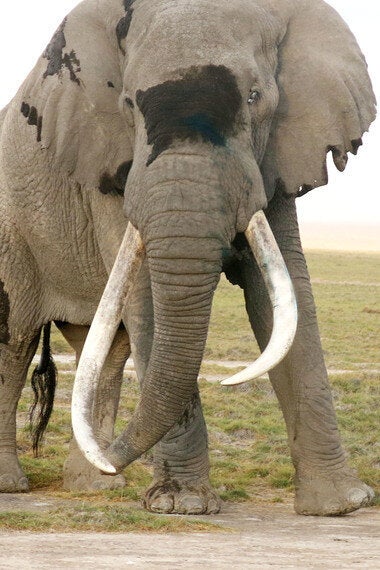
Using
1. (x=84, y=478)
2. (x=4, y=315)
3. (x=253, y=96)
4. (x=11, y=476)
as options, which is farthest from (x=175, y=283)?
(x=4, y=315)

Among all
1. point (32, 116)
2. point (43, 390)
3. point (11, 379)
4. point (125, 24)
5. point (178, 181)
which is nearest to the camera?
point (178, 181)

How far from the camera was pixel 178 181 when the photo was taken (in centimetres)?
603

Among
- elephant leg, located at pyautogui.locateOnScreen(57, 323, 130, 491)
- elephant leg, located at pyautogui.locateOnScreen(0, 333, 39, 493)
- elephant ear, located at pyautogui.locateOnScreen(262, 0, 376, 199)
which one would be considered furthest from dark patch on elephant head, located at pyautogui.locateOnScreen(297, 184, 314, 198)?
elephant leg, located at pyautogui.locateOnScreen(0, 333, 39, 493)

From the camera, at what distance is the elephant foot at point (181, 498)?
6922mm

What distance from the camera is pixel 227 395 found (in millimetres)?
12148

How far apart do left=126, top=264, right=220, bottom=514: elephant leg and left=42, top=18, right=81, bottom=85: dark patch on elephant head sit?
1035 mm

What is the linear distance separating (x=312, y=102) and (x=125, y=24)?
0.95 meters

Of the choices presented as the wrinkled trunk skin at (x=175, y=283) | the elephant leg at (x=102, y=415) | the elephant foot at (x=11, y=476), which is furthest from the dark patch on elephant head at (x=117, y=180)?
the elephant foot at (x=11, y=476)

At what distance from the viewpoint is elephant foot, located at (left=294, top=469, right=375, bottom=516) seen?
7.06m

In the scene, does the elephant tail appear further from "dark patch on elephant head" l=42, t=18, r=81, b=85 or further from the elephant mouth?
the elephant mouth

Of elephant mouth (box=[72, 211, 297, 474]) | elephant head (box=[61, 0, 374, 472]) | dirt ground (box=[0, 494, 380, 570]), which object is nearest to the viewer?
dirt ground (box=[0, 494, 380, 570])

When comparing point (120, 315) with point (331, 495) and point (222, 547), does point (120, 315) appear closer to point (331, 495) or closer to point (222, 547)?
point (222, 547)

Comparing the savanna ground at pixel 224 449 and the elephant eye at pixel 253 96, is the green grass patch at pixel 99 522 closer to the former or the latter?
the savanna ground at pixel 224 449

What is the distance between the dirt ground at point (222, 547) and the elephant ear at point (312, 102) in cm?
154
